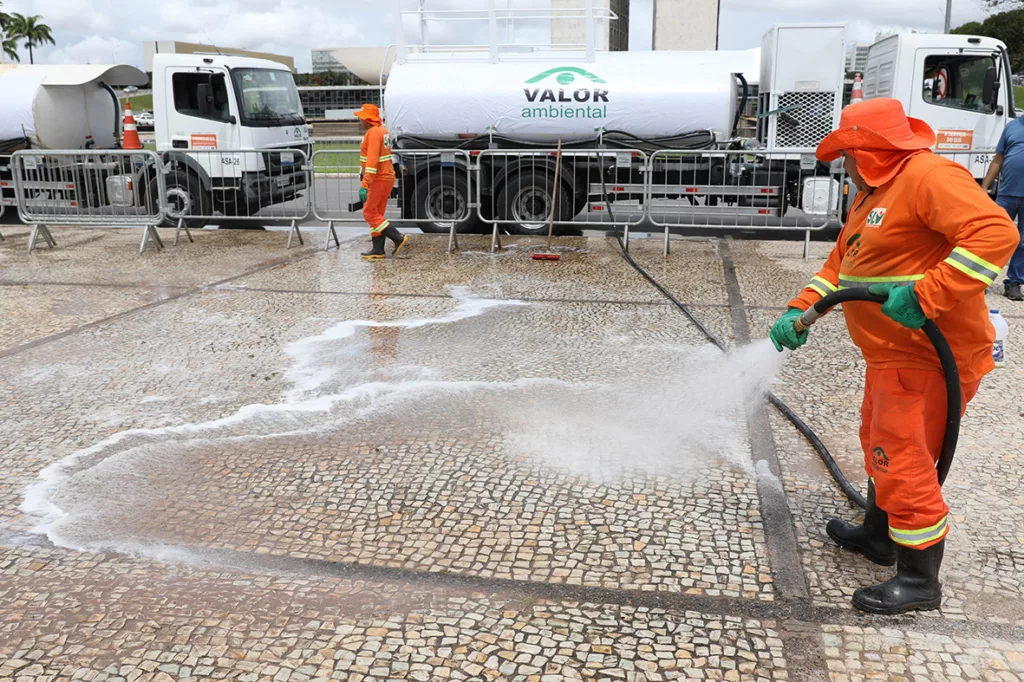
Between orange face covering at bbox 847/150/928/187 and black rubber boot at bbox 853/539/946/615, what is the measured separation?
1297 mm

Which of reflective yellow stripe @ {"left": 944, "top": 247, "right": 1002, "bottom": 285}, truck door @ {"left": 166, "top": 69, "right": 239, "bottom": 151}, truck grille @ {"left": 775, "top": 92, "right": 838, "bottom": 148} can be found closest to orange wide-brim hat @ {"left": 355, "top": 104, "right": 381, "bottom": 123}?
truck door @ {"left": 166, "top": 69, "right": 239, "bottom": 151}

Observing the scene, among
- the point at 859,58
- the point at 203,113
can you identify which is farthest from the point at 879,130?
the point at 859,58

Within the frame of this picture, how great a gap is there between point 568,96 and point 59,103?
27.4 ft

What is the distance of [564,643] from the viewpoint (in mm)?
2914

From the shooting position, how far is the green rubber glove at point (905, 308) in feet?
9.15

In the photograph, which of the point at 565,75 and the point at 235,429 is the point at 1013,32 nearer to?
the point at 565,75

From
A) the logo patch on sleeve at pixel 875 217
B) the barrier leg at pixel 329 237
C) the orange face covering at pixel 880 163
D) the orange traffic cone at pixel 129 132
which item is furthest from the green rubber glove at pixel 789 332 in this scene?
the orange traffic cone at pixel 129 132

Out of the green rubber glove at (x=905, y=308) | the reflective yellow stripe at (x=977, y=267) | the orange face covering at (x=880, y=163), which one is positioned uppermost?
the orange face covering at (x=880, y=163)

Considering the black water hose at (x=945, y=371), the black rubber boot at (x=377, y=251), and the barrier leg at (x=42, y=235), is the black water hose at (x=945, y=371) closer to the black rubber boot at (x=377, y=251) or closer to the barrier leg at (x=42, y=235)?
the black rubber boot at (x=377, y=251)

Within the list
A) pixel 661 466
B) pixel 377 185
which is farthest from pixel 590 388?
pixel 377 185

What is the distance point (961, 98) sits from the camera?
11953 millimetres

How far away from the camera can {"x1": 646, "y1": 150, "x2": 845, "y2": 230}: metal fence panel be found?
11.1m

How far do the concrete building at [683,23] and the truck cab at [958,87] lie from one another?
123 ft

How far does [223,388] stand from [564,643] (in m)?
3.40
